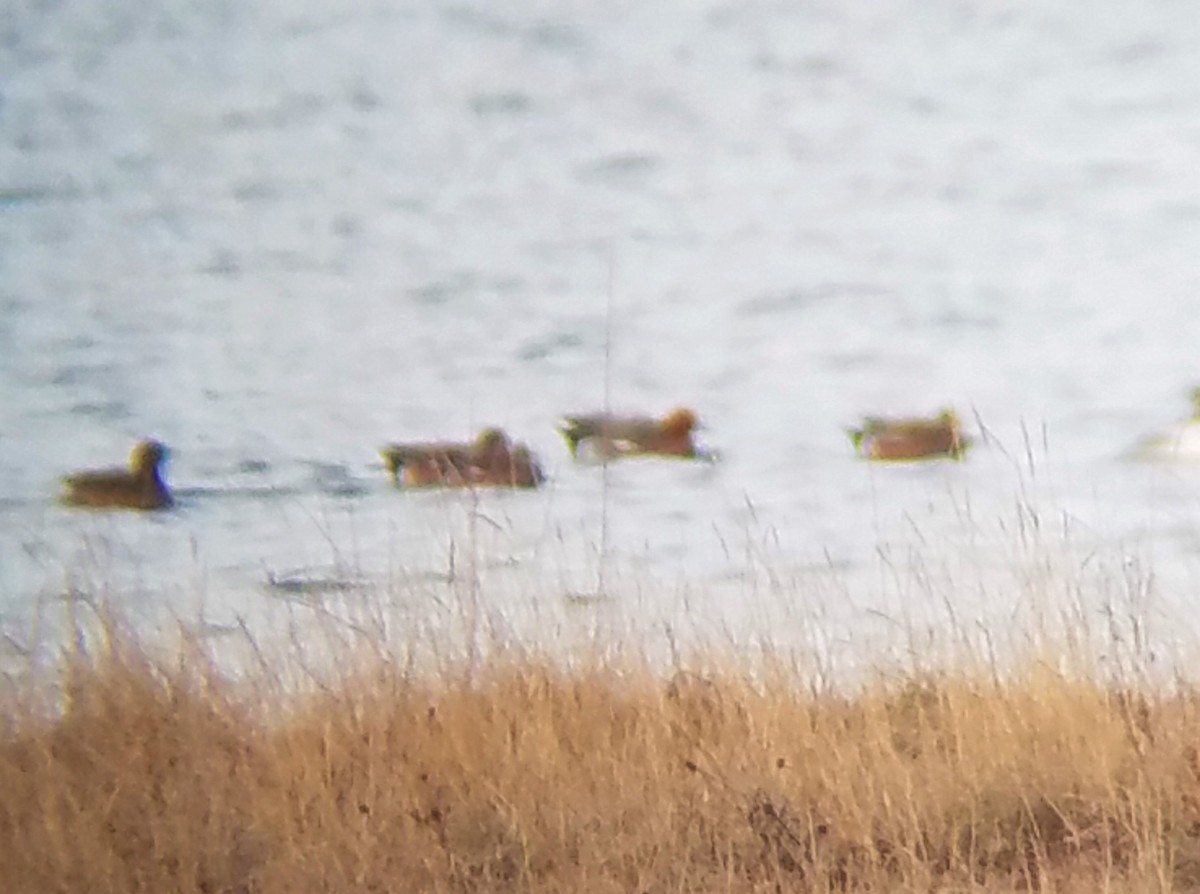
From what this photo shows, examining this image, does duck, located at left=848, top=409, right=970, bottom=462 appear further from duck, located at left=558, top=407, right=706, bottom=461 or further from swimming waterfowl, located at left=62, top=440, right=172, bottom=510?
swimming waterfowl, located at left=62, top=440, right=172, bottom=510

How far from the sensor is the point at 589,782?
2271mm

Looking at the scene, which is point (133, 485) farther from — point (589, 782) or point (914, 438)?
point (914, 438)

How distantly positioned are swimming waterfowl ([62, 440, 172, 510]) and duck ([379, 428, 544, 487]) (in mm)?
390

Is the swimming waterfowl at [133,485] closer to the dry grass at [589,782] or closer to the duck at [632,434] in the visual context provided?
the dry grass at [589,782]

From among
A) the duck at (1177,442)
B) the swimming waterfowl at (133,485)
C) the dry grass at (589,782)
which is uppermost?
the duck at (1177,442)

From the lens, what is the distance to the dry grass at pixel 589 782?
208 centimetres

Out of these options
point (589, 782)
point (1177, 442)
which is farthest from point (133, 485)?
point (1177, 442)

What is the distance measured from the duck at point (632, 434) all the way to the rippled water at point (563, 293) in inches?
1.4

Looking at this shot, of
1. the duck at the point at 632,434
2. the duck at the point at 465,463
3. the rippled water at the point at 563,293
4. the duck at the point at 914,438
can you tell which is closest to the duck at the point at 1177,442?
the rippled water at the point at 563,293

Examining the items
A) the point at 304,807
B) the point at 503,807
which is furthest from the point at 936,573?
the point at 304,807

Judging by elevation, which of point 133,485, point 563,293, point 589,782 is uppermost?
point 563,293

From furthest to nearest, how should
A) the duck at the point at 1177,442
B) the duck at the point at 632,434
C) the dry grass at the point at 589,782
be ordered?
the duck at the point at 632,434 → the duck at the point at 1177,442 → the dry grass at the point at 589,782

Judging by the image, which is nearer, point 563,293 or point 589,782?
point 589,782

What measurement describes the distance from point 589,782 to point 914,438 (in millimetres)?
794
